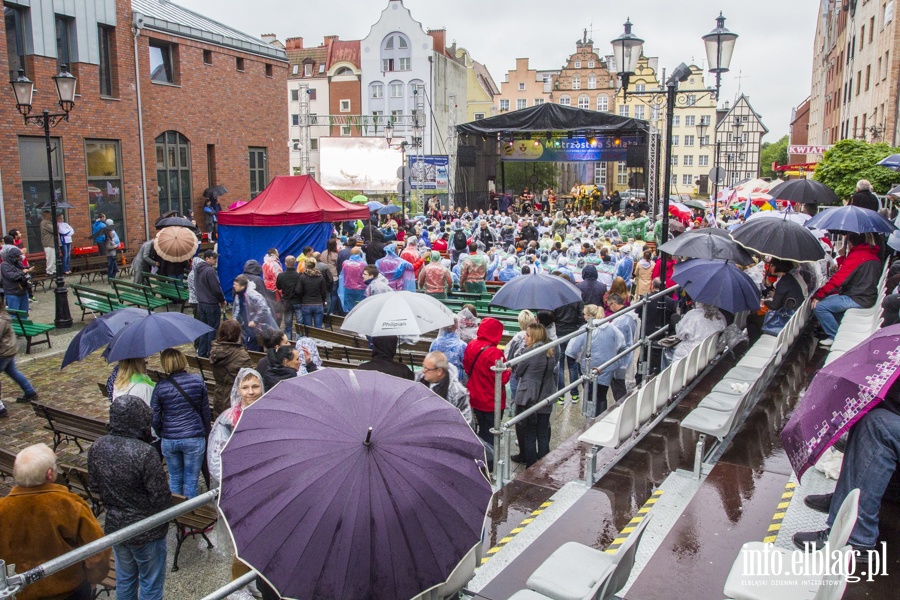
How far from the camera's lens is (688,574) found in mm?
4535

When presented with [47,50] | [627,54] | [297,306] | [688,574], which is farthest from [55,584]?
[47,50]

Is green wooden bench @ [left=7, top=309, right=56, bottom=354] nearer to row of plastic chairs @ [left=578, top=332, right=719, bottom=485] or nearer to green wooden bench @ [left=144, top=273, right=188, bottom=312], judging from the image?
green wooden bench @ [left=144, top=273, right=188, bottom=312]

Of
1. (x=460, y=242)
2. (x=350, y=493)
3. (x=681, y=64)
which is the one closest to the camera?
(x=350, y=493)

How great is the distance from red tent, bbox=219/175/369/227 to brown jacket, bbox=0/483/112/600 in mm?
12486

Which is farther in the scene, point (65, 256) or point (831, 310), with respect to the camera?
point (65, 256)

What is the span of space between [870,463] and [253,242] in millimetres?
14233

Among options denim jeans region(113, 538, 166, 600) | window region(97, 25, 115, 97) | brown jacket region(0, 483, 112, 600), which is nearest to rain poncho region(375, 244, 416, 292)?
denim jeans region(113, 538, 166, 600)

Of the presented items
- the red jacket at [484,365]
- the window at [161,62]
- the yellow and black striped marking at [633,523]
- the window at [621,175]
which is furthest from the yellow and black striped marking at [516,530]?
the window at [621,175]

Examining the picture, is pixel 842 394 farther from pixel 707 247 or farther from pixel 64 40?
pixel 64 40

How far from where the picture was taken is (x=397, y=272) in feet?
43.3

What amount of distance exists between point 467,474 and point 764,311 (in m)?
8.99

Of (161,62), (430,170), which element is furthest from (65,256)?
(430,170)

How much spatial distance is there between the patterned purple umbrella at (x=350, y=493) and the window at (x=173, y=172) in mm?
21729

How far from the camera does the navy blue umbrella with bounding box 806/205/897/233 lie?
884 cm
